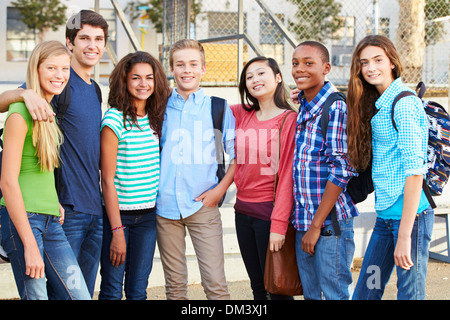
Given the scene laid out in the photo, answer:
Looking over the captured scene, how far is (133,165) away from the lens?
9.76ft

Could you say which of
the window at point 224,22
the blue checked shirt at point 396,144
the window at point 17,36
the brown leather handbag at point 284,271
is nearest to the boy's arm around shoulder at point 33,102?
the brown leather handbag at point 284,271

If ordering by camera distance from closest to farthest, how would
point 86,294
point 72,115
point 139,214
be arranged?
point 86,294
point 72,115
point 139,214

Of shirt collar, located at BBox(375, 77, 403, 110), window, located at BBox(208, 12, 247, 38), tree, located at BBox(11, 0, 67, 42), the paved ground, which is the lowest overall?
the paved ground

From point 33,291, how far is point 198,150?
46.0 inches

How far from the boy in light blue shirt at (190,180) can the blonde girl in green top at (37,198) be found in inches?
26.7

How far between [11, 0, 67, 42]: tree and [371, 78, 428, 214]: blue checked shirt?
1650cm

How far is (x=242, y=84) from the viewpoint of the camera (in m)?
3.28

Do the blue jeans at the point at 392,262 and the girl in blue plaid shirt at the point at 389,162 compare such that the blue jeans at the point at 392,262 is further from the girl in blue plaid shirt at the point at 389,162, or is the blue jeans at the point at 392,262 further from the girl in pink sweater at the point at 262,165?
the girl in pink sweater at the point at 262,165

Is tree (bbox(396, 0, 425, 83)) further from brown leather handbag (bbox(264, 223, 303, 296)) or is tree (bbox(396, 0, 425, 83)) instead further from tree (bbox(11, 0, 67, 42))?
tree (bbox(11, 0, 67, 42))

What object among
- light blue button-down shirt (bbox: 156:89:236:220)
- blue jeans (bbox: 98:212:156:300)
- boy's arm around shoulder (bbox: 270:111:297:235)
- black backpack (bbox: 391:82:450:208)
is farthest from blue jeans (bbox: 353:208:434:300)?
blue jeans (bbox: 98:212:156:300)

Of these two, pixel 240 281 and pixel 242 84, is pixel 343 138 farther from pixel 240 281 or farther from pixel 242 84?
pixel 240 281

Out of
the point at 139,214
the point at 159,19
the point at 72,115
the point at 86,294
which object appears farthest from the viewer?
the point at 159,19

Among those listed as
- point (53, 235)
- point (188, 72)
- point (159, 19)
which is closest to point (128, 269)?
point (53, 235)

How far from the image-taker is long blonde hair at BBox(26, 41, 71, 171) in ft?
8.06
